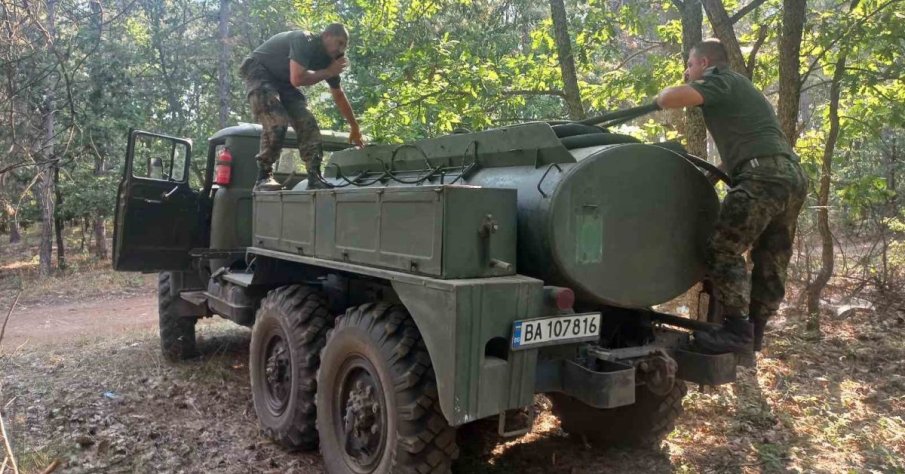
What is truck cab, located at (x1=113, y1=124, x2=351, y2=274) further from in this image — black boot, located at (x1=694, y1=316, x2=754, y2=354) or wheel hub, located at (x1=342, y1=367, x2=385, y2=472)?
black boot, located at (x1=694, y1=316, x2=754, y2=354)

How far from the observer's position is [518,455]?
13.6ft

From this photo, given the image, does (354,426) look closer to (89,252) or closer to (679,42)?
(679,42)

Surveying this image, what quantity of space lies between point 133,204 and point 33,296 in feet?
30.0

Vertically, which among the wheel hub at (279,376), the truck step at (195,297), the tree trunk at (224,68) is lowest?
the wheel hub at (279,376)

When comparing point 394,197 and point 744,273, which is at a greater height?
point 394,197

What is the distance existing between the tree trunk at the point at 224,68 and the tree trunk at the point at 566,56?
455 inches

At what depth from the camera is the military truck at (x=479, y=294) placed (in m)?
A: 2.96

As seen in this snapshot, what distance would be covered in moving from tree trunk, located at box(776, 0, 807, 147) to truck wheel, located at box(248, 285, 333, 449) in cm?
444

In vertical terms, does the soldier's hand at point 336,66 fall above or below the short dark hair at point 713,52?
above

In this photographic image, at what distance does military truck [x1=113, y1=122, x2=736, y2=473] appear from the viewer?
2961mm

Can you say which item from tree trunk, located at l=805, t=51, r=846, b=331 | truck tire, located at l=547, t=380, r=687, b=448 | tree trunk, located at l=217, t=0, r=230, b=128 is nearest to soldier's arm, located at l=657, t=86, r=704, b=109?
truck tire, located at l=547, t=380, r=687, b=448

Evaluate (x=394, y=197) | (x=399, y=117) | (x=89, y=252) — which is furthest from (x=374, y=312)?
(x=89, y=252)

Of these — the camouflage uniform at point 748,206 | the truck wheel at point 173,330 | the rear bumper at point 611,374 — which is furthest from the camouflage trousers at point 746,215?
the truck wheel at point 173,330

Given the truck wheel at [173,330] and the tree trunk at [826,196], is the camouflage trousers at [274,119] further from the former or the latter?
the tree trunk at [826,196]
